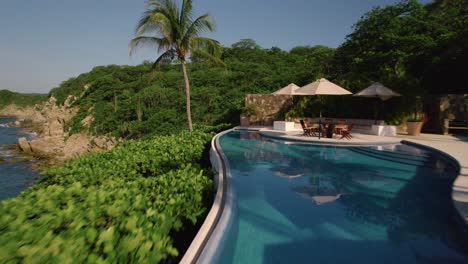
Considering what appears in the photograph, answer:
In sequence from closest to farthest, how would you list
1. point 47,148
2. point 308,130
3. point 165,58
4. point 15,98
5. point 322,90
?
point 322,90 < point 308,130 < point 165,58 < point 47,148 < point 15,98

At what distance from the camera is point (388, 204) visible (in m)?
4.50

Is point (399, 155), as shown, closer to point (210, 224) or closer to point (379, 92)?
point (379, 92)

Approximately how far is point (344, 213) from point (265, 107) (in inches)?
549

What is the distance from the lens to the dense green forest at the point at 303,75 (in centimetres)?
1536

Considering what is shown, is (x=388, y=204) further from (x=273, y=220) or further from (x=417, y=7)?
(x=417, y=7)

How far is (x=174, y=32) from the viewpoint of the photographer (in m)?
12.6

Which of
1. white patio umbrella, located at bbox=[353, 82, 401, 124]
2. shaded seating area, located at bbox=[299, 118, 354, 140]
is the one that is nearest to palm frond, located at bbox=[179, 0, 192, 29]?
shaded seating area, located at bbox=[299, 118, 354, 140]

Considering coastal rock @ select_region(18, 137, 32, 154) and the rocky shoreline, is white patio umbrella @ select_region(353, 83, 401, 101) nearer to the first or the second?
the rocky shoreline

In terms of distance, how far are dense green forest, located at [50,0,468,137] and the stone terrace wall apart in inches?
58.8

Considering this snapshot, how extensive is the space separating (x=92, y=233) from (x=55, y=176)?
358 cm

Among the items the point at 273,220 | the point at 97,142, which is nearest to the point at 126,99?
the point at 97,142

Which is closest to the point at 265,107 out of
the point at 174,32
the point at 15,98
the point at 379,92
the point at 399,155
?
the point at 379,92

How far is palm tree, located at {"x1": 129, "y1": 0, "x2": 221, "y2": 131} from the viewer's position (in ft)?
39.4

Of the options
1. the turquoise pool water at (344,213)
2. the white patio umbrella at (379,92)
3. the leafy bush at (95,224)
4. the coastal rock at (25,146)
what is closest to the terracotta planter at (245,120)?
the white patio umbrella at (379,92)
